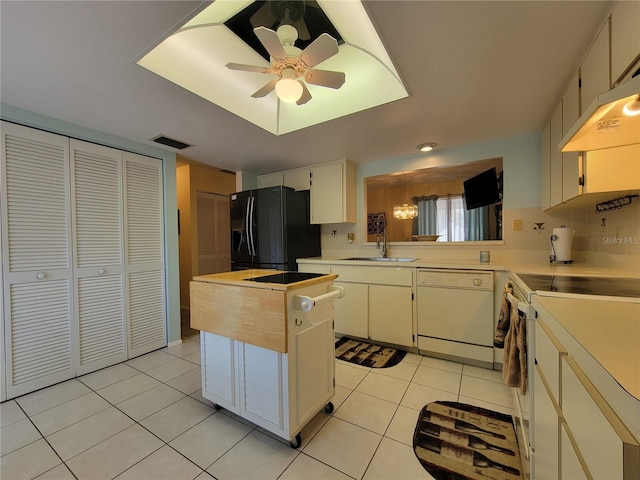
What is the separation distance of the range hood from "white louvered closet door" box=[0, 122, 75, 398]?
132 inches

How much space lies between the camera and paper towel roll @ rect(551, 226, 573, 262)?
209cm

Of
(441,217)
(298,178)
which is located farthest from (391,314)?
(441,217)

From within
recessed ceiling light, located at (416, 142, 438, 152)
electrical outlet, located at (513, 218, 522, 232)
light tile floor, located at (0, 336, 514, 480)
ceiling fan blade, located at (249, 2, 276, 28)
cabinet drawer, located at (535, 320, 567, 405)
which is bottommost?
light tile floor, located at (0, 336, 514, 480)

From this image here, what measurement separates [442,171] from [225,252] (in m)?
4.03

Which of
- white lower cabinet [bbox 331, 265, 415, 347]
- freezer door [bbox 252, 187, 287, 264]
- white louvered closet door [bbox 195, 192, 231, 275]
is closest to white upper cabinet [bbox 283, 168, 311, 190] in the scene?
freezer door [bbox 252, 187, 287, 264]

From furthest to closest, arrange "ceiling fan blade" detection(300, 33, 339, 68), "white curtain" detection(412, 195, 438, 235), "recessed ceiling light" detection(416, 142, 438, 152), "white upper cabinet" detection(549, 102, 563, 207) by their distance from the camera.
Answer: "white curtain" detection(412, 195, 438, 235) < "recessed ceiling light" detection(416, 142, 438, 152) < "white upper cabinet" detection(549, 102, 563, 207) < "ceiling fan blade" detection(300, 33, 339, 68)

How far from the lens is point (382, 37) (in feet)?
4.19

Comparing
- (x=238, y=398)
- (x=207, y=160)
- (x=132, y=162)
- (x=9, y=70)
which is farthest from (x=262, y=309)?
(x=207, y=160)

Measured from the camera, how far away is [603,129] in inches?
49.5

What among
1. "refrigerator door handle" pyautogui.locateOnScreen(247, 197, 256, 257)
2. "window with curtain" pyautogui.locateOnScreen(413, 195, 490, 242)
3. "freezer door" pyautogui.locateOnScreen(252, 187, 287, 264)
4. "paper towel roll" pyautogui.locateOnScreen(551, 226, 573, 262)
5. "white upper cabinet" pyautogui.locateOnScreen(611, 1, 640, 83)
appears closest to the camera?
"white upper cabinet" pyautogui.locateOnScreen(611, 1, 640, 83)

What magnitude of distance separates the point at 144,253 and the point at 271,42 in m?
2.40

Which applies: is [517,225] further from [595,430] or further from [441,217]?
[595,430]

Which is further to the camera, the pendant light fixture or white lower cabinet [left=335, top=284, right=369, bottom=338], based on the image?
the pendant light fixture

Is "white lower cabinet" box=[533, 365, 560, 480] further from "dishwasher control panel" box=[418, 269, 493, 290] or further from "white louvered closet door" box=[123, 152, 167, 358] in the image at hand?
"white louvered closet door" box=[123, 152, 167, 358]
